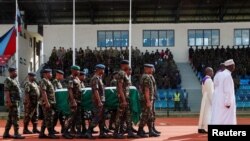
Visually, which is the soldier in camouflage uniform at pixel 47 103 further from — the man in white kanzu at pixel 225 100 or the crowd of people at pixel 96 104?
the man in white kanzu at pixel 225 100

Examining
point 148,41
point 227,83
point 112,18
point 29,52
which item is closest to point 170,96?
point 148,41

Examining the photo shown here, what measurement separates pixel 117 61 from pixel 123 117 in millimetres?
20390

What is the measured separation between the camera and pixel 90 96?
13469mm

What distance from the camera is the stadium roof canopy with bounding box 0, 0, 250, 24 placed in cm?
3619

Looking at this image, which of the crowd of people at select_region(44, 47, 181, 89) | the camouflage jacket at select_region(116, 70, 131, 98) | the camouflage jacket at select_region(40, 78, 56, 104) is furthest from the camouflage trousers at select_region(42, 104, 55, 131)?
the crowd of people at select_region(44, 47, 181, 89)

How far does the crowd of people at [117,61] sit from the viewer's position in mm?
31703

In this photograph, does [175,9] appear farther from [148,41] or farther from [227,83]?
[227,83]

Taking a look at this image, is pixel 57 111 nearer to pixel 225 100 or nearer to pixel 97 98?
pixel 97 98

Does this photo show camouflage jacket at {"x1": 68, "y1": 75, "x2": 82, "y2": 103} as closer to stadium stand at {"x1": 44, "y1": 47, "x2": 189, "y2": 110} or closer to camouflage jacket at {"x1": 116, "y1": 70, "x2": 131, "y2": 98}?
camouflage jacket at {"x1": 116, "y1": 70, "x2": 131, "y2": 98}

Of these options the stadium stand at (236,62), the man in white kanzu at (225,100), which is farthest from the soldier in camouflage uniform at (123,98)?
the stadium stand at (236,62)

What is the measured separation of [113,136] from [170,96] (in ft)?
58.0

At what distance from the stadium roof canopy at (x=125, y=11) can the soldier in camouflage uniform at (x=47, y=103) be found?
21.7 m

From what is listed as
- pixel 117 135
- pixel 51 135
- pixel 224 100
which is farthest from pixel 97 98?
pixel 224 100

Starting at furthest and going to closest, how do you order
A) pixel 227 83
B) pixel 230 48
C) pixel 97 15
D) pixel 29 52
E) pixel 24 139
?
pixel 29 52, pixel 97 15, pixel 230 48, pixel 24 139, pixel 227 83
